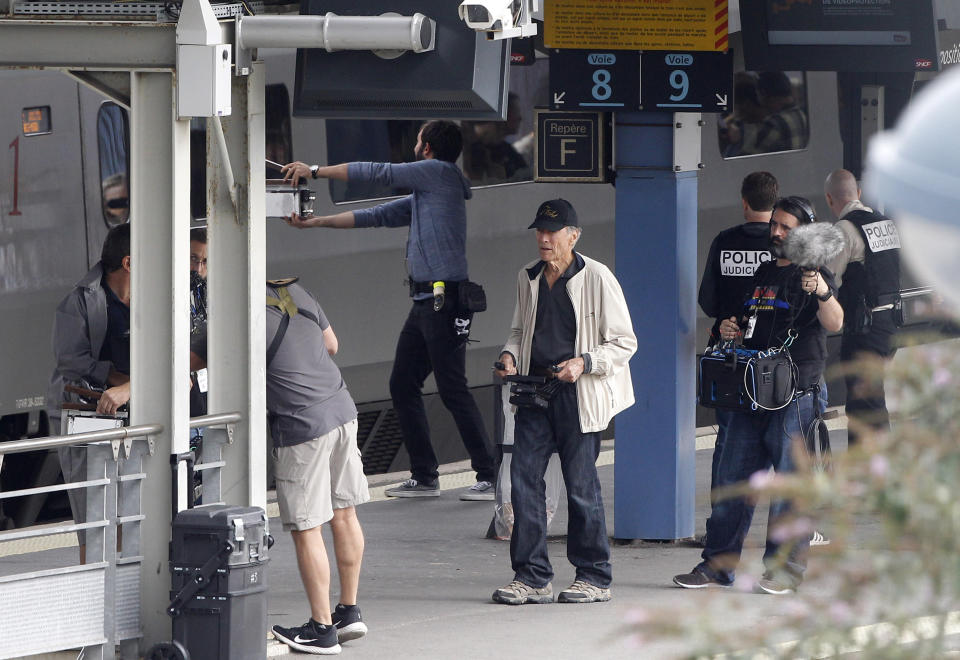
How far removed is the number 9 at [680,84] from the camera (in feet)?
24.8

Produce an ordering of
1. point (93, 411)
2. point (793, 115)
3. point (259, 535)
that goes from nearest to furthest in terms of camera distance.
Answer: point (259, 535) < point (93, 411) < point (793, 115)

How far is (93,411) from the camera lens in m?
6.83

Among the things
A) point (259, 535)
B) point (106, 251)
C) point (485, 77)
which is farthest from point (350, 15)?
point (259, 535)

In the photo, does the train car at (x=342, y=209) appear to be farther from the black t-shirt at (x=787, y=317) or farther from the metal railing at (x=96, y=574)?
the metal railing at (x=96, y=574)

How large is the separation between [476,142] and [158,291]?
4902mm

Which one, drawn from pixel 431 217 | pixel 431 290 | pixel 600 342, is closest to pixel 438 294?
pixel 431 290

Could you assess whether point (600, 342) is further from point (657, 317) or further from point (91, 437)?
point (91, 437)

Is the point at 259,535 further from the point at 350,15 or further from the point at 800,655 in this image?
the point at 800,655

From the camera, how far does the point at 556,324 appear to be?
7047mm

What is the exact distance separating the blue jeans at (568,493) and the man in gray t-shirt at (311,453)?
852 millimetres

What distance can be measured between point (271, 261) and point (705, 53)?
3.15 m

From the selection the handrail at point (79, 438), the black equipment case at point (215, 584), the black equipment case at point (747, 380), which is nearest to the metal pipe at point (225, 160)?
the handrail at point (79, 438)

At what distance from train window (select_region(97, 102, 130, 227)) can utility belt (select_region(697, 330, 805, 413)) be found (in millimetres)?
3342

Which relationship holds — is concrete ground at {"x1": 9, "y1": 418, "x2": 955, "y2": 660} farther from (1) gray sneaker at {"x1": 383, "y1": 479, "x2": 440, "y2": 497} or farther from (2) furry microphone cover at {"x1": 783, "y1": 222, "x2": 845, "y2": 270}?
(2) furry microphone cover at {"x1": 783, "y1": 222, "x2": 845, "y2": 270}
